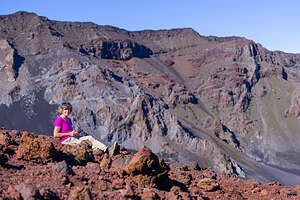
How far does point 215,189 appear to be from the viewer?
955 centimetres

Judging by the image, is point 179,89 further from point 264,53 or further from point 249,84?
point 264,53

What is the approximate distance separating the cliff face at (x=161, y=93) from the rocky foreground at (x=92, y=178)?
72473 mm

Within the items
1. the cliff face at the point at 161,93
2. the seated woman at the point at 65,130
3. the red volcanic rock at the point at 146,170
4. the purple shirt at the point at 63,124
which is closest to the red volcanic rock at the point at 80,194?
the red volcanic rock at the point at 146,170

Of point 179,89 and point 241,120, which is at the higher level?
point 179,89

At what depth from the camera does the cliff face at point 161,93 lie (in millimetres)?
87250

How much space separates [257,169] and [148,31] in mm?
104080

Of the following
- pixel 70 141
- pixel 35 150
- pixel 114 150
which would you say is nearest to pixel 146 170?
pixel 35 150

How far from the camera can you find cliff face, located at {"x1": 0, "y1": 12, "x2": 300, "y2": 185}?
87250 mm

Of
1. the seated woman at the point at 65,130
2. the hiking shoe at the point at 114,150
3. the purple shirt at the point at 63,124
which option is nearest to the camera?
the seated woman at the point at 65,130

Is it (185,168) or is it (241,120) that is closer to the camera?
(185,168)

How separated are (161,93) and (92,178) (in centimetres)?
11103

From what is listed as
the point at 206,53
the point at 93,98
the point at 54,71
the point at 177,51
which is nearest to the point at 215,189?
the point at 93,98

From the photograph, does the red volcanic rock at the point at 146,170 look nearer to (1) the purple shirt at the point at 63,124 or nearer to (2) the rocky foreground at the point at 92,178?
(2) the rocky foreground at the point at 92,178

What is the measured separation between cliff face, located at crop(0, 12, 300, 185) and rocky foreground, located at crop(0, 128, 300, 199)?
7247 centimetres
